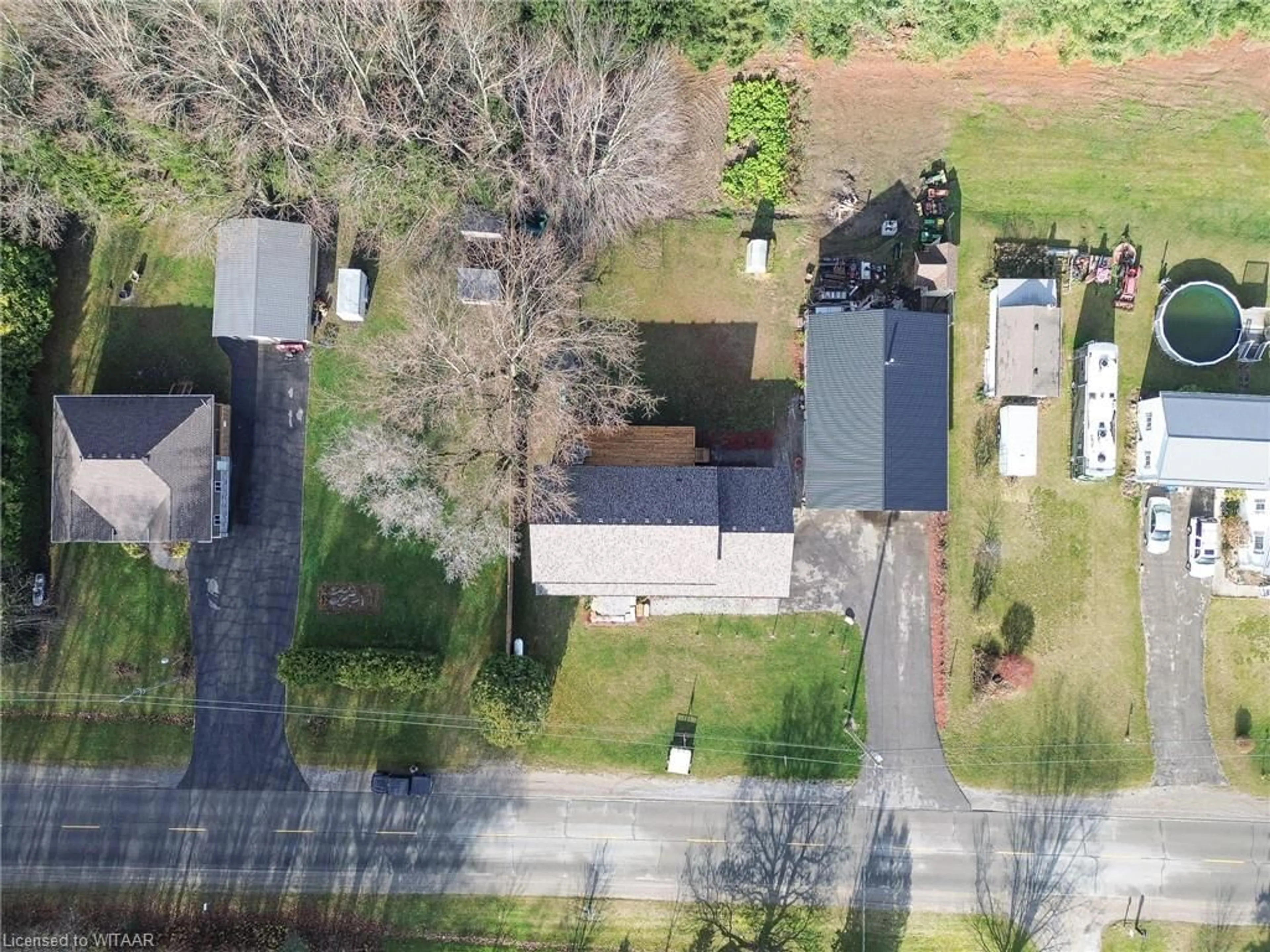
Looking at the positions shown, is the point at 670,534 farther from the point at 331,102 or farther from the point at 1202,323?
the point at 1202,323

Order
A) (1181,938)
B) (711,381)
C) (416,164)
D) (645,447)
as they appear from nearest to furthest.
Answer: (416,164) < (645,447) < (1181,938) < (711,381)

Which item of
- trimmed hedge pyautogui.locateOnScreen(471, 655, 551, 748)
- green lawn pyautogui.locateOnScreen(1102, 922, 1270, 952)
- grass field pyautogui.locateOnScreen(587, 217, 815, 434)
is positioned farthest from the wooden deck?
green lawn pyautogui.locateOnScreen(1102, 922, 1270, 952)

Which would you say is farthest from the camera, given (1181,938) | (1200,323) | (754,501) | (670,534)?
(1200,323)

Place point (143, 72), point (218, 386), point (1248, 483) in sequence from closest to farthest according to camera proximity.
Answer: point (143, 72) < point (1248, 483) < point (218, 386)

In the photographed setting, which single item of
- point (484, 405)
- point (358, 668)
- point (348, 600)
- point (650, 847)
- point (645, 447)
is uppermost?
point (484, 405)

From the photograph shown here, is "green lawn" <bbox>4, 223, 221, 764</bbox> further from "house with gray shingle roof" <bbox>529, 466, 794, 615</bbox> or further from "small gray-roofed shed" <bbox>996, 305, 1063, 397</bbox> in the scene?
"small gray-roofed shed" <bbox>996, 305, 1063, 397</bbox>

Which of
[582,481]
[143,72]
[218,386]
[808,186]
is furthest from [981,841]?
[143,72]

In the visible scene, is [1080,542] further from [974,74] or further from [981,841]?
[974,74]

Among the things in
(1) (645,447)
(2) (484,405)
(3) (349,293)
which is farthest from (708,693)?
(3) (349,293)
